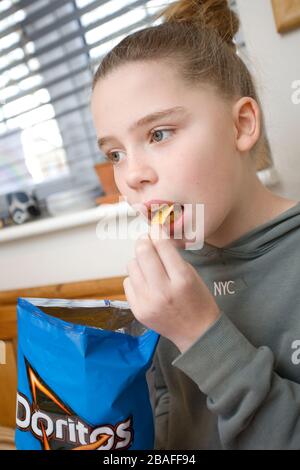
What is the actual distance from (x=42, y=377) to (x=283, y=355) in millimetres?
356

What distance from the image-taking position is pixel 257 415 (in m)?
0.51

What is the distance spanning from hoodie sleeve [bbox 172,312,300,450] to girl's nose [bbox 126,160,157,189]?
0.22 metres

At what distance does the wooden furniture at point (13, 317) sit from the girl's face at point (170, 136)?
1.90 feet

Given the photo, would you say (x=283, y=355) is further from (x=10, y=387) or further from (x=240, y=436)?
(x=10, y=387)

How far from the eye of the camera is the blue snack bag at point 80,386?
21.8 inches

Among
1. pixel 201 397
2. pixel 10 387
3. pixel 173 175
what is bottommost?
pixel 10 387

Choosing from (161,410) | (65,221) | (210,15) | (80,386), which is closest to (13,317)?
(65,221)

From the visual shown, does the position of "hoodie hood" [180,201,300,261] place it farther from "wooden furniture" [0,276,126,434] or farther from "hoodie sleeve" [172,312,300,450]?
"wooden furniture" [0,276,126,434]

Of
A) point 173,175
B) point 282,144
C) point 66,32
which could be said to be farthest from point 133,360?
point 66,32

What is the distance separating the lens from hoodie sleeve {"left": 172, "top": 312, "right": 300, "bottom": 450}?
1.59ft

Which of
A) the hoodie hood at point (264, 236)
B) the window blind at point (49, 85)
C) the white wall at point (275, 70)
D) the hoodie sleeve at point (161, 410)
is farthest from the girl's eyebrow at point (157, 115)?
the window blind at point (49, 85)

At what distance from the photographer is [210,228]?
61 centimetres

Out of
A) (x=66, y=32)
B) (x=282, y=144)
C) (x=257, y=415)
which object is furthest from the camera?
(x=66, y=32)

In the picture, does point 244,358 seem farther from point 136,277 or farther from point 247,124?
point 247,124
